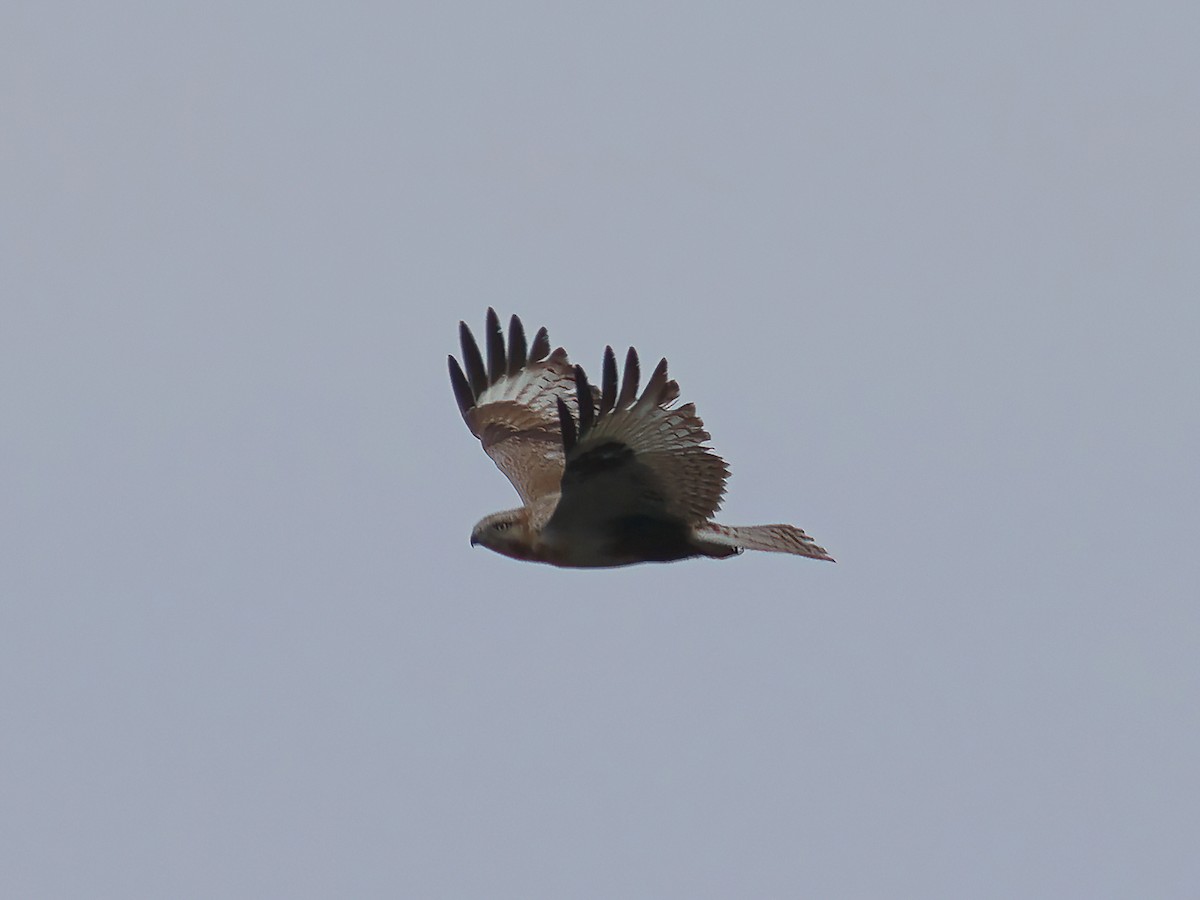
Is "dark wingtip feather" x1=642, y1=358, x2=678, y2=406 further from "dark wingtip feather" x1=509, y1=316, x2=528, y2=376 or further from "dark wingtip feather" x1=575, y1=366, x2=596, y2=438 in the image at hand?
"dark wingtip feather" x1=509, y1=316, x2=528, y2=376

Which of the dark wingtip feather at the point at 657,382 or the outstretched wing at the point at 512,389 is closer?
the dark wingtip feather at the point at 657,382

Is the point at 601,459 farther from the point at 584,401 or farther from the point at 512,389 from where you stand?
the point at 512,389

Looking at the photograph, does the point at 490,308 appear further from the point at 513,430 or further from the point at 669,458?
the point at 669,458

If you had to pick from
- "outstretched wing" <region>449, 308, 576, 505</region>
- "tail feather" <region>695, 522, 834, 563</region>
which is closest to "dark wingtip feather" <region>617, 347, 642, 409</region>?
"tail feather" <region>695, 522, 834, 563</region>

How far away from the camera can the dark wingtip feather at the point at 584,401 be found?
7.88 m

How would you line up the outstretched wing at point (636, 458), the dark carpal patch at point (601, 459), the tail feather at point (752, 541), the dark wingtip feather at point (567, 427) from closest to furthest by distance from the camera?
the dark wingtip feather at point (567, 427) < the outstretched wing at point (636, 458) < the dark carpal patch at point (601, 459) < the tail feather at point (752, 541)

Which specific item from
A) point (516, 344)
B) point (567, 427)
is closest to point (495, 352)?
point (516, 344)

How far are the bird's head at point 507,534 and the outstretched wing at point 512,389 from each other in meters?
1.47

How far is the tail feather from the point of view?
9.23 meters

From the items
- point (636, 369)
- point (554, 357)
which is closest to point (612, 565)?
point (636, 369)

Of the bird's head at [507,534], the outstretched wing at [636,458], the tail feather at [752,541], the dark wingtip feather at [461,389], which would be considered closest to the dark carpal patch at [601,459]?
the outstretched wing at [636,458]

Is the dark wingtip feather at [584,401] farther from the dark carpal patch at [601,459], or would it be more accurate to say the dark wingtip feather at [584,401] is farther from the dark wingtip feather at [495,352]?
Result: the dark wingtip feather at [495,352]

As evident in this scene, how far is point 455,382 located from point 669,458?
10.0 feet

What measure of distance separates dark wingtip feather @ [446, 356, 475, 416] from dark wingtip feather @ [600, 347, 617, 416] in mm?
3177
